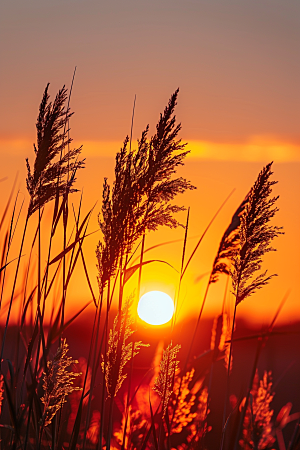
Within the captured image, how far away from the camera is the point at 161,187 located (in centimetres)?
187

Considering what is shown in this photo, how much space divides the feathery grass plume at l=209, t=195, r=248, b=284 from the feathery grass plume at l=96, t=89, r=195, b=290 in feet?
1.63

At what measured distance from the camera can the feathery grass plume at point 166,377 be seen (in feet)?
5.85

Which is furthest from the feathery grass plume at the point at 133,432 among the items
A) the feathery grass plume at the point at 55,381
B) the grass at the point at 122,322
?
the feathery grass plume at the point at 55,381

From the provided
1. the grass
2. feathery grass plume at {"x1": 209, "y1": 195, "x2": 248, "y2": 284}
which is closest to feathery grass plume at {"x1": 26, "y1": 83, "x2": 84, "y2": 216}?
the grass

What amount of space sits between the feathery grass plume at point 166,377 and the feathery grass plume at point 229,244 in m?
0.71

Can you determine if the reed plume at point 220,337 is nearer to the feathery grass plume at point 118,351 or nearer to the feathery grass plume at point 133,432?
the feathery grass plume at point 133,432

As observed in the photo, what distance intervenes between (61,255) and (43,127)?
2.03 ft

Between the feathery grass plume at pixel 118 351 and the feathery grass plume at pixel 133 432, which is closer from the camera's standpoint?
the feathery grass plume at pixel 118 351

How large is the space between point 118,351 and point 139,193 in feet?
2.07

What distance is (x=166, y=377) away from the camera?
1800 mm

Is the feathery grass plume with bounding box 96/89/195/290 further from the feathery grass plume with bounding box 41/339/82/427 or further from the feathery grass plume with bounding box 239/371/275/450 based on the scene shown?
the feathery grass plume with bounding box 239/371/275/450

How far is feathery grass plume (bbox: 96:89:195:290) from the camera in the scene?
5.47ft

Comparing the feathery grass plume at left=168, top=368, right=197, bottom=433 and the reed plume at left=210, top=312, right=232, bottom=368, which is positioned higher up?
the reed plume at left=210, top=312, right=232, bottom=368

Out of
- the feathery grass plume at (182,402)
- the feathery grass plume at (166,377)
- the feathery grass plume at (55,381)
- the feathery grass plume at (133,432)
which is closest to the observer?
the feathery grass plume at (55,381)
